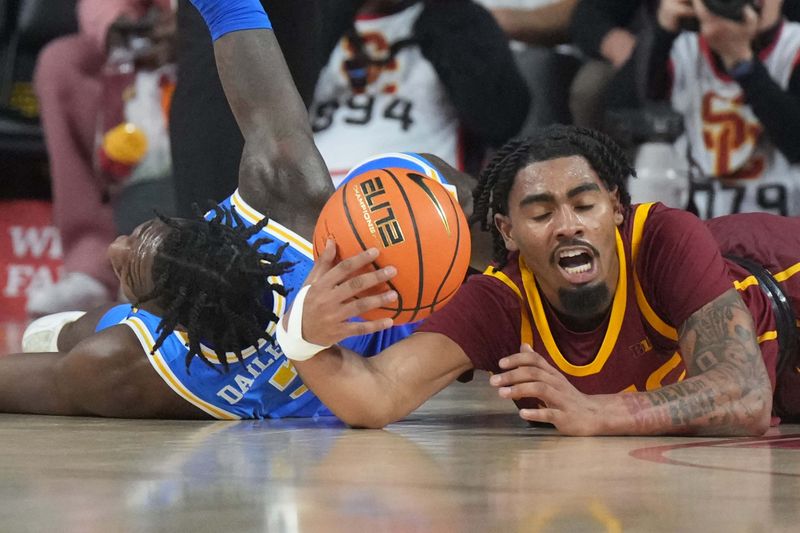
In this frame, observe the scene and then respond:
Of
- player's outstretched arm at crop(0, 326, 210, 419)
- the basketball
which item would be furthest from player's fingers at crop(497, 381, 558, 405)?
player's outstretched arm at crop(0, 326, 210, 419)

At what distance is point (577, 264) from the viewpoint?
125 inches

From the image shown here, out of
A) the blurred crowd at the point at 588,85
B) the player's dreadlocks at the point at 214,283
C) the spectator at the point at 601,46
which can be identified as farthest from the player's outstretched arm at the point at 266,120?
the spectator at the point at 601,46

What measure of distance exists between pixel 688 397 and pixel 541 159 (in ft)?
2.37

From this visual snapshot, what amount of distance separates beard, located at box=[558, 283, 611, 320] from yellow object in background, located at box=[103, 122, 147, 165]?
4591mm

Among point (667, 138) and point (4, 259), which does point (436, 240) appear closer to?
point (667, 138)

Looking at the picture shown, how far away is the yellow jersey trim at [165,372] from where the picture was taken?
11.3 feet

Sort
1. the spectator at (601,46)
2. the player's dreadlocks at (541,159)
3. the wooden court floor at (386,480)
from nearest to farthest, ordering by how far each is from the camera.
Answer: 1. the wooden court floor at (386,480)
2. the player's dreadlocks at (541,159)
3. the spectator at (601,46)

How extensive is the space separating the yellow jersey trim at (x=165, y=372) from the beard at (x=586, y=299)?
3.35 feet

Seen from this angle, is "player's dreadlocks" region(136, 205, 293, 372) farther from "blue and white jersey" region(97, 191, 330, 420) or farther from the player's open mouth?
the player's open mouth

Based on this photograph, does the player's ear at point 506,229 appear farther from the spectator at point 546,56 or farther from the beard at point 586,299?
the spectator at point 546,56

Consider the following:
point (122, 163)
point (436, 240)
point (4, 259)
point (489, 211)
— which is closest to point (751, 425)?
point (436, 240)

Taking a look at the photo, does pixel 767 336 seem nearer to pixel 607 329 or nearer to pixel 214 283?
pixel 607 329

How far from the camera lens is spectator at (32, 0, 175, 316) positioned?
7.48 metres

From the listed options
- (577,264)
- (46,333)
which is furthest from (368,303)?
(46,333)
